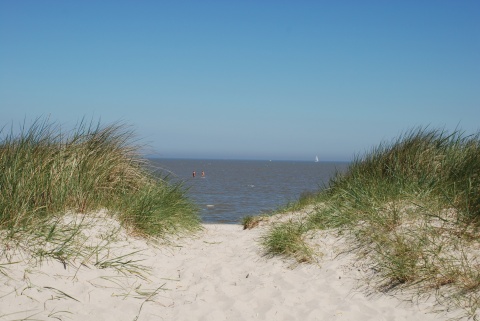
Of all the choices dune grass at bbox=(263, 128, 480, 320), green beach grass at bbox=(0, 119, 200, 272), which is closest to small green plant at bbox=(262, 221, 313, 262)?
dune grass at bbox=(263, 128, 480, 320)

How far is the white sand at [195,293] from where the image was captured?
464 cm

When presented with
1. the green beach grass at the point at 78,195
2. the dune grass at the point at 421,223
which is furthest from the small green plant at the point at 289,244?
the green beach grass at the point at 78,195

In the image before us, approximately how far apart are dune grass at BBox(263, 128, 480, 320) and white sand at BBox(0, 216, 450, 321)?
0.34m

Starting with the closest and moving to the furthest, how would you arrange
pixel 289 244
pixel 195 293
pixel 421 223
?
1. pixel 195 293
2. pixel 421 223
3. pixel 289 244

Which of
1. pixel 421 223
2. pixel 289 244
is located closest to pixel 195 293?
pixel 289 244

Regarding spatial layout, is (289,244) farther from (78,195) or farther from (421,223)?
(78,195)

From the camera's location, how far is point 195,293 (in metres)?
5.63

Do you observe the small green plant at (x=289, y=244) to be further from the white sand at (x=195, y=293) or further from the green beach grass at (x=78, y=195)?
the green beach grass at (x=78, y=195)

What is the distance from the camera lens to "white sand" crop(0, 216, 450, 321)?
4.64 metres

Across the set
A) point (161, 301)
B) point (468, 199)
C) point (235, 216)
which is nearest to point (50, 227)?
point (161, 301)

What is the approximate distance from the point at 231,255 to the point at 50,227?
294cm

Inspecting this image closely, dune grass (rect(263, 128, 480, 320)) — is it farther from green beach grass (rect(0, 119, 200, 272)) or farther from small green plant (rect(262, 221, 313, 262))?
green beach grass (rect(0, 119, 200, 272))

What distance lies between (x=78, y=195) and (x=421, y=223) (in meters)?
4.90

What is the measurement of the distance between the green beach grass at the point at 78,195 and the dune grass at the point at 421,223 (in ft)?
7.26
